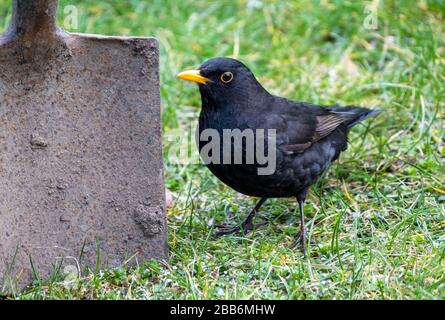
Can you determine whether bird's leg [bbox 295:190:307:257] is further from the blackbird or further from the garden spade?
the garden spade

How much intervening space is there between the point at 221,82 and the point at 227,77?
0.20 ft

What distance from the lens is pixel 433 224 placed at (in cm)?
509

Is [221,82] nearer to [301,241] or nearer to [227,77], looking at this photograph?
[227,77]

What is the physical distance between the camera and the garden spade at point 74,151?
4.23 metres

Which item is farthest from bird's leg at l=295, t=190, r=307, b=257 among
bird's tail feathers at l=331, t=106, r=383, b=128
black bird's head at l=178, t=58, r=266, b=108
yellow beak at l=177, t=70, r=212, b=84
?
yellow beak at l=177, t=70, r=212, b=84

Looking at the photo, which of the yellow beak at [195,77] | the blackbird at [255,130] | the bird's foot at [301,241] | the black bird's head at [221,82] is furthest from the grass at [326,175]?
the yellow beak at [195,77]

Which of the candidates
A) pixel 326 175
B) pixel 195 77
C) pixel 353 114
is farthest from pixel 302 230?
pixel 353 114

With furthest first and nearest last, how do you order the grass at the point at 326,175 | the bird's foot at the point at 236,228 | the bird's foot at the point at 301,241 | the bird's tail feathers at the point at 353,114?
the bird's tail feathers at the point at 353,114
the bird's foot at the point at 236,228
the bird's foot at the point at 301,241
the grass at the point at 326,175

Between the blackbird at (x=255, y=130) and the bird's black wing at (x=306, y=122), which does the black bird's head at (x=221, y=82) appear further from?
the bird's black wing at (x=306, y=122)

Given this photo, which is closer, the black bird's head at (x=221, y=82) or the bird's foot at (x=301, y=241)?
the bird's foot at (x=301, y=241)

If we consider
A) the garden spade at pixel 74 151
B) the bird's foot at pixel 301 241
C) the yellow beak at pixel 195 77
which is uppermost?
the yellow beak at pixel 195 77

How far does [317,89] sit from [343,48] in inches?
37.8

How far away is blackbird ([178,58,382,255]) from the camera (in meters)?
5.06

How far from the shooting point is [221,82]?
527cm
